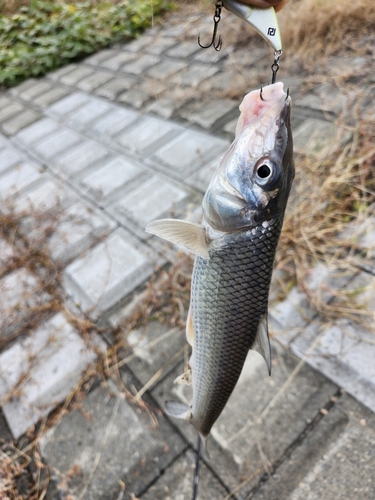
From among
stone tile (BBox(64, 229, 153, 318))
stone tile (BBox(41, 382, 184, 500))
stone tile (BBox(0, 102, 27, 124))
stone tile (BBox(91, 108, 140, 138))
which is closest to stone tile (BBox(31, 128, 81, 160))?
stone tile (BBox(91, 108, 140, 138))

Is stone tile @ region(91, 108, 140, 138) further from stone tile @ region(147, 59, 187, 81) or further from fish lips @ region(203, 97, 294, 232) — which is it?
fish lips @ region(203, 97, 294, 232)

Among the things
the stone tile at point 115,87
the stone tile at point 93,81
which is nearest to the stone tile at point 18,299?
the stone tile at point 115,87

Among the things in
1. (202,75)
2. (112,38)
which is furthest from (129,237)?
(112,38)

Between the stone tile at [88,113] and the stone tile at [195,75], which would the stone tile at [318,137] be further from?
the stone tile at [88,113]

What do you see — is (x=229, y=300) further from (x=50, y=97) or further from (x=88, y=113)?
(x=50, y=97)

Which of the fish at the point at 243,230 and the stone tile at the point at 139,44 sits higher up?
the fish at the point at 243,230

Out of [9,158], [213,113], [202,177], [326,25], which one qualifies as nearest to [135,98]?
[213,113]
